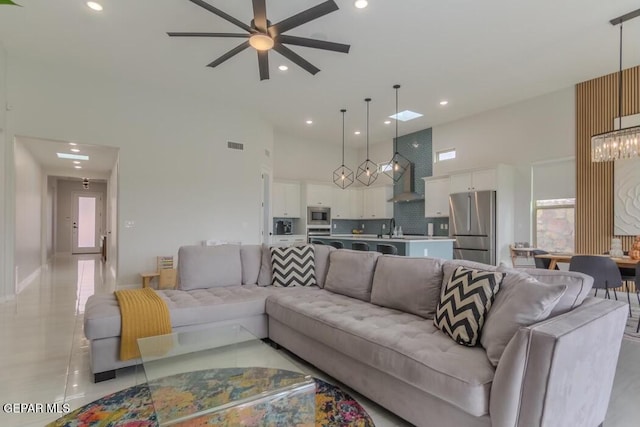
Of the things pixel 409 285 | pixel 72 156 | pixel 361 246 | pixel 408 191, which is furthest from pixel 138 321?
pixel 408 191

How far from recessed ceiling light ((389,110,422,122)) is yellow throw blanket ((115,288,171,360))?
5863 millimetres

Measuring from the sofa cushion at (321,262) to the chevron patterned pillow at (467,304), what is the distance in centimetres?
159

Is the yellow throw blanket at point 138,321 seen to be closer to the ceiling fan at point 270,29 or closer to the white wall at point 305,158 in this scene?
the ceiling fan at point 270,29

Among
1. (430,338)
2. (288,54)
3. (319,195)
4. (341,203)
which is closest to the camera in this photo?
(430,338)

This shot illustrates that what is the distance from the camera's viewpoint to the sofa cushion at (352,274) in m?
3.20

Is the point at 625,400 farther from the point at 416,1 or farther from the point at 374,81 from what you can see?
the point at 374,81

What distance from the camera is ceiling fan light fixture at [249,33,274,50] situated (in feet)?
10.6

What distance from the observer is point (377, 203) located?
9070 millimetres

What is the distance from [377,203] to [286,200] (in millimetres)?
2432

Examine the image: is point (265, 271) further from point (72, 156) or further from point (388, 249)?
point (72, 156)

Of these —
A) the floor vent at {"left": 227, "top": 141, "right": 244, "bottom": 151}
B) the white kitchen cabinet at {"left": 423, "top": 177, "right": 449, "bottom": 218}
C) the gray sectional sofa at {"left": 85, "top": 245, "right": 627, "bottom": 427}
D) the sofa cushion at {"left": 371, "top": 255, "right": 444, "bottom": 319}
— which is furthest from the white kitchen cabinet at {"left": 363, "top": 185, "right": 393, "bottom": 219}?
the sofa cushion at {"left": 371, "top": 255, "right": 444, "bottom": 319}

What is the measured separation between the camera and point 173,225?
5977 millimetres

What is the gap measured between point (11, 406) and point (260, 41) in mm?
3419

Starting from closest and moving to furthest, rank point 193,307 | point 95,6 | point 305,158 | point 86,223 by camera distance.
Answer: point 193,307, point 95,6, point 305,158, point 86,223
